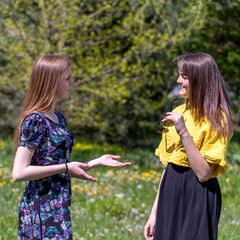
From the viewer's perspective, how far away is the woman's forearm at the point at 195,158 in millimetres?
2070

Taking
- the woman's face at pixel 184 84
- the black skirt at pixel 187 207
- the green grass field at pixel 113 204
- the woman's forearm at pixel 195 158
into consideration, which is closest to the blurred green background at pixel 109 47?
the green grass field at pixel 113 204

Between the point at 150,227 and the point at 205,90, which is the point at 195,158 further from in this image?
the point at 150,227

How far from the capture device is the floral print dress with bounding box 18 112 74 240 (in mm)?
2195

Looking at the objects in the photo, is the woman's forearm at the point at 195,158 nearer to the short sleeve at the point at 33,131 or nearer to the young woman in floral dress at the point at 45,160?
the young woman in floral dress at the point at 45,160

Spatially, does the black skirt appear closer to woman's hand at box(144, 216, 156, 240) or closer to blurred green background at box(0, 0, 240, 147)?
woman's hand at box(144, 216, 156, 240)

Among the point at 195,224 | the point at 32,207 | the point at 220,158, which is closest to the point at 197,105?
the point at 220,158

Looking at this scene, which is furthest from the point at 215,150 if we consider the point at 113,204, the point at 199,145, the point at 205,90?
the point at 113,204

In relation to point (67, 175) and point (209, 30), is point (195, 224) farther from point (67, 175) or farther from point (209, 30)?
point (209, 30)

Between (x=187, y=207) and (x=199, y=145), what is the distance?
336 mm

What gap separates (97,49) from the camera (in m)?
8.82

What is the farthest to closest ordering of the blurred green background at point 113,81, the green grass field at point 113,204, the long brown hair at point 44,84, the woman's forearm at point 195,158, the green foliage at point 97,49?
the green foliage at point 97,49 → the blurred green background at point 113,81 → the green grass field at point 113,204 → the long brown hair at point 44,84 → the woman's forearm at point 195,158

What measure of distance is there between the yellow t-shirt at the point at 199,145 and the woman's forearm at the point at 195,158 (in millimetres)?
36

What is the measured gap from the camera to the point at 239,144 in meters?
9.51

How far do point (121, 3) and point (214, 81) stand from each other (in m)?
6.64
